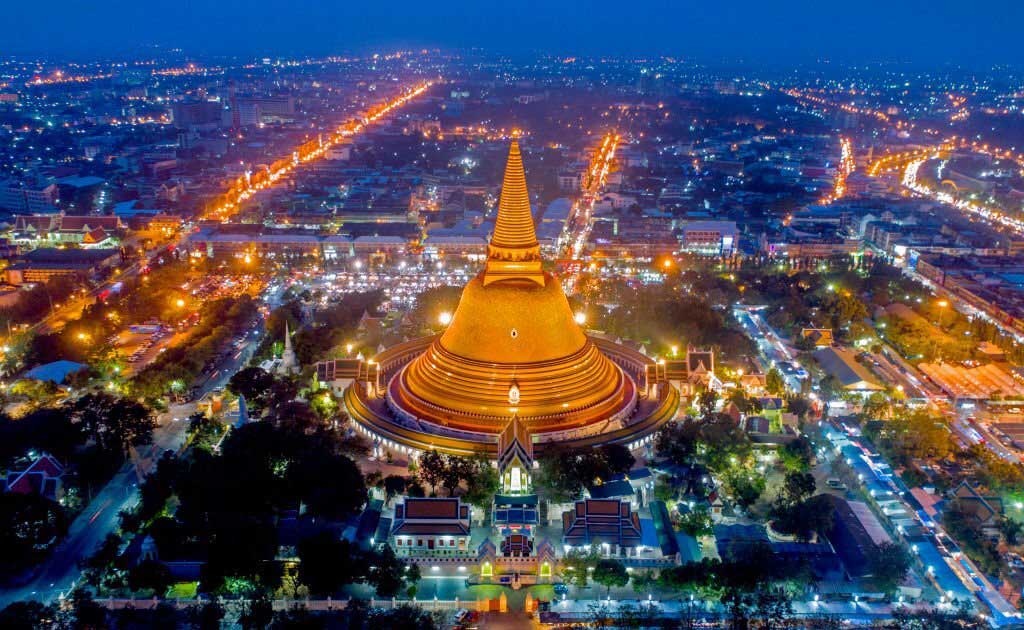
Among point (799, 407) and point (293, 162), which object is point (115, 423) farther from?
point (293, 162)

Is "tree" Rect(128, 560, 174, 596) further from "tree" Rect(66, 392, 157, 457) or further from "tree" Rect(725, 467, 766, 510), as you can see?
"tree" Rect(725, 467, 766, 510)

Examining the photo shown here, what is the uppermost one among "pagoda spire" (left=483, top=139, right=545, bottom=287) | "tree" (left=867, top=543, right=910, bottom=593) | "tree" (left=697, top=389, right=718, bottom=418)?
"pagoda spire" (left=483, top=139, right=545, bottom=287)

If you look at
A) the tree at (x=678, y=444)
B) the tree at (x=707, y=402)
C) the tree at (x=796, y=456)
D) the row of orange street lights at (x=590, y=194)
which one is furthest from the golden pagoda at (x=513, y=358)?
the row of orange street lights at (x=590, y=194)

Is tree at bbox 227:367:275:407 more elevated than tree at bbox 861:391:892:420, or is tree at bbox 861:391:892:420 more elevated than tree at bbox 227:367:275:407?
tree at bbox 227:367:275:407

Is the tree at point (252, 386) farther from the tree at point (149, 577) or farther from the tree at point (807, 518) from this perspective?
the tree at point (807, 518)

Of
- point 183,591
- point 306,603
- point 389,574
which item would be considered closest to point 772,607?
point 389,574

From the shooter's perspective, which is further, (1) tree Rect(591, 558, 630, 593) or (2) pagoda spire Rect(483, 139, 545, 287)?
(2) pagoda spire Rect(483, 139, 545, 287)

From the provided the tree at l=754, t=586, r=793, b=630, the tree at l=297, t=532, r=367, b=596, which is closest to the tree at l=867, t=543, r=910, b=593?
the tree at l=754, t=586, r=793, b=630

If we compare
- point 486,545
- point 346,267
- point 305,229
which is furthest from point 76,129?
point 486,545
